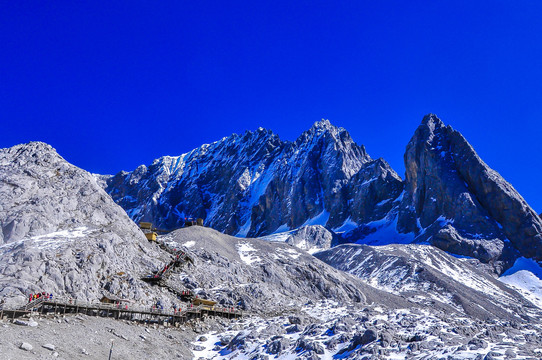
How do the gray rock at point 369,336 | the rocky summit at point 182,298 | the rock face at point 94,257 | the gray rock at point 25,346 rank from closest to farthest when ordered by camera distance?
the gray rock at point 25,346 < the gray rock at point 369,336 < the rocky summit at point 182,298 < the rock face at point 94,257

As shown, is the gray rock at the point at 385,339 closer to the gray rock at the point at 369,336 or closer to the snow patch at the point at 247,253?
the gray rock at the point at 369,336

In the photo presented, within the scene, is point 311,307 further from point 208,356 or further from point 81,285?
point 81,285

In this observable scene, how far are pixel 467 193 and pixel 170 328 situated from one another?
558 ft

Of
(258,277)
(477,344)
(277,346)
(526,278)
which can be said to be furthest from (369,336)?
(526,278)

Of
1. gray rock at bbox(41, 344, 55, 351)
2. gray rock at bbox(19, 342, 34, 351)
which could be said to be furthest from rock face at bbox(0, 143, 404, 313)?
gray rock at bbox(19, 342, 34, 351)

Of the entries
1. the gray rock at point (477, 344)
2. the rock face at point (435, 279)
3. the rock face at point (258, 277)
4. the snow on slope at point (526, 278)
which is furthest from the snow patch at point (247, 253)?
the snow on slope at point (526, 278)

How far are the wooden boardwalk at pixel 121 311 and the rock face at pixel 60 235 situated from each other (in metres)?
2.77

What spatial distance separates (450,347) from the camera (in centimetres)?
3850

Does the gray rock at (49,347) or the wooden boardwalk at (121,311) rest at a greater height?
the wooden boardwalk at (121,311)

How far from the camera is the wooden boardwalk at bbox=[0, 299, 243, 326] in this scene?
158ft

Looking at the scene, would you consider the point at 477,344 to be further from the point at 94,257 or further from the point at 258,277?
the point at 258,277

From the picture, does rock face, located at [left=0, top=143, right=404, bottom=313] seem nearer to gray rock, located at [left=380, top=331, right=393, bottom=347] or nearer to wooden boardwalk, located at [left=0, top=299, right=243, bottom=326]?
wooden boardwalk, located at [left=0, top=299, right=243, bottom=326]

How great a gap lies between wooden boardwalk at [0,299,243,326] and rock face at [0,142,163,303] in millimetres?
2768

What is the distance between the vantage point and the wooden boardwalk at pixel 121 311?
4801 cm
